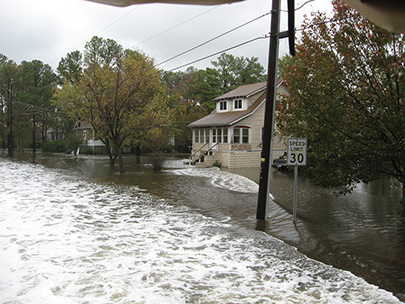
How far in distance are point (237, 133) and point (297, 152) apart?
79.2 ft

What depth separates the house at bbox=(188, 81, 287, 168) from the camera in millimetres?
34103

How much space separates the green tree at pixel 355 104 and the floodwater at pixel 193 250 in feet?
6.35

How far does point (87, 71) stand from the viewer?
1194 inches

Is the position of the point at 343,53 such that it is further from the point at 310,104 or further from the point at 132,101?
A: the point at 132,101

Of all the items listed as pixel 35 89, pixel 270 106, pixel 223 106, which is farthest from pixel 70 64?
pixel 270 106

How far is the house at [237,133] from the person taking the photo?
3410 centimetres

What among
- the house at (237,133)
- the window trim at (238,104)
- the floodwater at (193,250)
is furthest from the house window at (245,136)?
the floodwater at (193,250)

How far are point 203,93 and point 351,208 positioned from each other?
52.9 metres

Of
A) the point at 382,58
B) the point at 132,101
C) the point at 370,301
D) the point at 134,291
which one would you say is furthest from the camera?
the point at 132,101

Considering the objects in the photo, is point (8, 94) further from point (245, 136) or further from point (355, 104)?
point (355, 104)

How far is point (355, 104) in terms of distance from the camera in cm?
1052

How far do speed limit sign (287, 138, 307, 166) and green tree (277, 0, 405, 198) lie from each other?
0.49 metres

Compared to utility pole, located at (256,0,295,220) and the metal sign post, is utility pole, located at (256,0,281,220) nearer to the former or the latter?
utility pole, located at (256,0,295,220)

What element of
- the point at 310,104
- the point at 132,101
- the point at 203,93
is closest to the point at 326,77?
the point at 310,104
